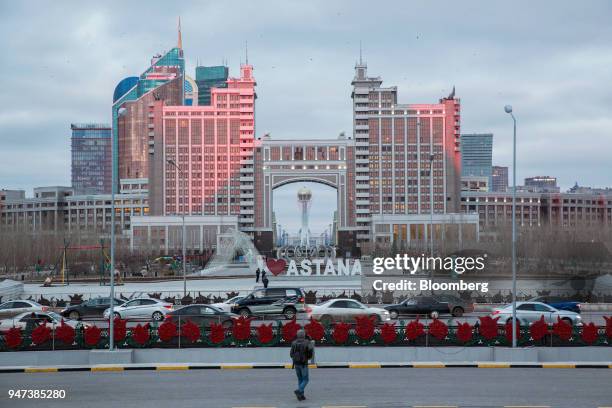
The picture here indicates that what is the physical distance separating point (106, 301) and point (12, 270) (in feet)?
187

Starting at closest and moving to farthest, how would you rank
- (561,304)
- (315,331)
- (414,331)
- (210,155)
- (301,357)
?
(301,357)
(414,331)
(315,331)
(561,304)
(210,155)

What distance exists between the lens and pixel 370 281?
62375 mm

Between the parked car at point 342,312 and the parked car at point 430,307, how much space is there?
3.85 metres

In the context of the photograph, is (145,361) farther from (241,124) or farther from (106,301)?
(241,124)

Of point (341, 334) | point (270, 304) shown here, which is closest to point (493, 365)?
point (341, 334)

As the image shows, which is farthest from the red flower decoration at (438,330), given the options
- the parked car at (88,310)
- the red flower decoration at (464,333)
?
the parked car at (88,310)

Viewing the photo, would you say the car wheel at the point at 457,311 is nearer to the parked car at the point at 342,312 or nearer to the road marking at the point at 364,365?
the parked car at the point at 342,312

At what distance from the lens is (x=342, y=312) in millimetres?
35938

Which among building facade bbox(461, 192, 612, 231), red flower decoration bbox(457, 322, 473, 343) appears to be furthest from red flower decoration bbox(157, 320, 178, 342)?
building facade bbox(461, 192, 612, 231)

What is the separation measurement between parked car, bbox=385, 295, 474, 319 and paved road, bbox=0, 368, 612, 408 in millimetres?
15261

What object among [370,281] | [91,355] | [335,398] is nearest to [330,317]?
[91,355]

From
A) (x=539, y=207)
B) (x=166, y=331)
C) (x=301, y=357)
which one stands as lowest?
(x=166, y=331)

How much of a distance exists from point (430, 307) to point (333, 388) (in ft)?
65.3

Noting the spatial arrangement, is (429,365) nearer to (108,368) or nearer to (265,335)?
(265,335)
